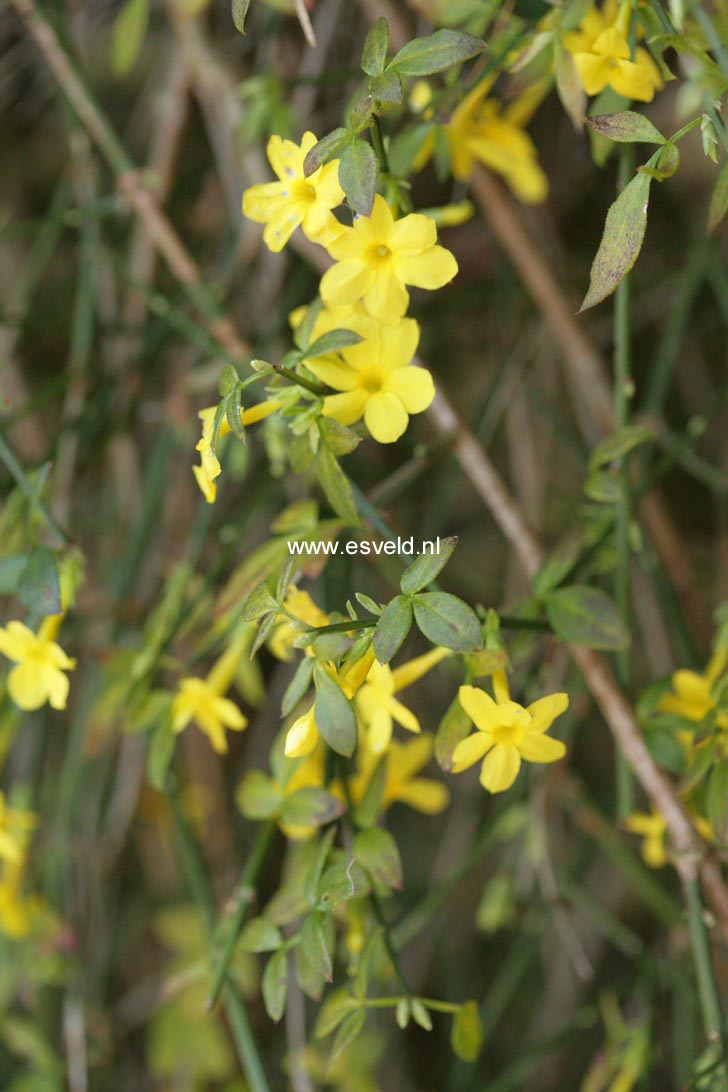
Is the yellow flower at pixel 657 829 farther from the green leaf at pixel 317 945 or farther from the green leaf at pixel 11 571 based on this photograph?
the green leaf at pixel 11 571

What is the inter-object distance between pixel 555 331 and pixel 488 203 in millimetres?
157

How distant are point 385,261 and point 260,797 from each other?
0.40 meters

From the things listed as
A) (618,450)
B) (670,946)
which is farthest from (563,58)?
(670,946)

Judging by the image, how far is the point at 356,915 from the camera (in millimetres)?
699

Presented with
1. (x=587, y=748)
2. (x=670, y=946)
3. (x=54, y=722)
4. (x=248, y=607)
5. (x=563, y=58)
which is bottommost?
(x=587, y=748)

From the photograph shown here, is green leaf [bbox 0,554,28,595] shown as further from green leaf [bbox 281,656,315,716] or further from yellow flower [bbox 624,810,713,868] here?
yellow flower [bbox 624,810,713,868]

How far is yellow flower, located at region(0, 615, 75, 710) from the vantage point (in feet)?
2.21

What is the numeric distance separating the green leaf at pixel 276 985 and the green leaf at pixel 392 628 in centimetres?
26

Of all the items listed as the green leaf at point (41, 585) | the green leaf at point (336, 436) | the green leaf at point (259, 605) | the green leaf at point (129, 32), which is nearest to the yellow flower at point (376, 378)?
the green leaf at point (336, 436)

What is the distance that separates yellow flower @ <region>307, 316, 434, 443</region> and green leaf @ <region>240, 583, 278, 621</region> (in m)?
0.11

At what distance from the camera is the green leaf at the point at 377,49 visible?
54 cm

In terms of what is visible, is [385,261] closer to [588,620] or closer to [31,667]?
[588,620]

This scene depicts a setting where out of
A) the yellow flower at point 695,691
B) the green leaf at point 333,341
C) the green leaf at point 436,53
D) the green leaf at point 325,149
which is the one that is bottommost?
the yellow flower at point 695,691

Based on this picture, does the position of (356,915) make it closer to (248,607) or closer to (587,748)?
(248,607)
